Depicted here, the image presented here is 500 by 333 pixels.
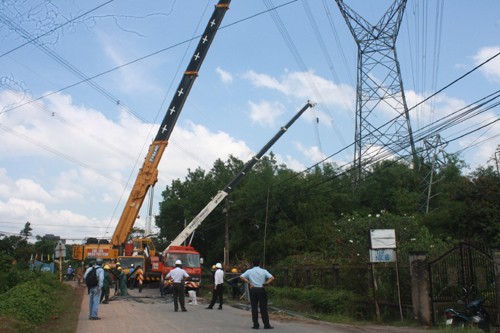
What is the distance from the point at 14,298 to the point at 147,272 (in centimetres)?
1643

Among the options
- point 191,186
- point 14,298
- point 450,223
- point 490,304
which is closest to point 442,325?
point 490,304

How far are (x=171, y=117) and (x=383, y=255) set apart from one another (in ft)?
59.1

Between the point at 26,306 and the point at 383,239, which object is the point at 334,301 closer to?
the point at 383,239

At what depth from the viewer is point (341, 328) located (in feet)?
32.1

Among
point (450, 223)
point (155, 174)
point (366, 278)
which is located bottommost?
point (366, 278)

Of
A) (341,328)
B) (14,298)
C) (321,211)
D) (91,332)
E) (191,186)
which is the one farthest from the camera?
(191,186)

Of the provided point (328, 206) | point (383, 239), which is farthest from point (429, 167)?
point (383, 239)

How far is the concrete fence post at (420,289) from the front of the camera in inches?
406

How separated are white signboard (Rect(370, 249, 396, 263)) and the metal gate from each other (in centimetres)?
103

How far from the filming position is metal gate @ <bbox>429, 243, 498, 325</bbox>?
10.0m

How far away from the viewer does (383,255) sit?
11281mm

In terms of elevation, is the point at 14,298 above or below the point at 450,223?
below

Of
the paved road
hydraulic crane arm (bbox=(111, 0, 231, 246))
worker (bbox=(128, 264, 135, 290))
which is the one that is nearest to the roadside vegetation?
the paved road

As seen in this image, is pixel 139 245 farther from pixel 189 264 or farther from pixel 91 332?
pixel 91 332
